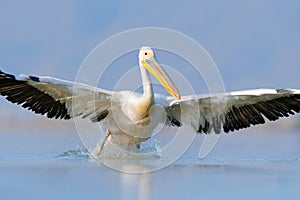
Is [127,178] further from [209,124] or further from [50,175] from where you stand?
[209,124]

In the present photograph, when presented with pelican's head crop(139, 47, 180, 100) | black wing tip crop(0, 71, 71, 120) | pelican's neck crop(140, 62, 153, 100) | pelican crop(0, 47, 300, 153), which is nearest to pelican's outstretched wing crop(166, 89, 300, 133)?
pelican crop(0, 47, 300, 153)

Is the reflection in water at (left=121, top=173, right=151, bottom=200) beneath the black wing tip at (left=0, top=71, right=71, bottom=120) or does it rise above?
beneath

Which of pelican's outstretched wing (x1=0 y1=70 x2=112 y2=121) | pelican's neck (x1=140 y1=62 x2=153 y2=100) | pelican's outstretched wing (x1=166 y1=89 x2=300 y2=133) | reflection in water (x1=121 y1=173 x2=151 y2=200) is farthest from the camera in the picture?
pelican's outstretched wing (x1=166 y1=89 x2=300 y2=133)

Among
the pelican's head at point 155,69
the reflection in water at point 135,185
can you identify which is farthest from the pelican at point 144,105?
the reflection in water at point 135,185

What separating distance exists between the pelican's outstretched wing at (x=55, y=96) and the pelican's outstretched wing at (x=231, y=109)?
129 centimetres

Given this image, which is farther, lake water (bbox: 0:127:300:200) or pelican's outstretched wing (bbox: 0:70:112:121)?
pelican's outstretched wing (bbox: 0:70:112:121)

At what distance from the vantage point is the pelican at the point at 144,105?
15.4 meters

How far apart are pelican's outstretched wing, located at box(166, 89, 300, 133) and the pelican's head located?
480 millimetres

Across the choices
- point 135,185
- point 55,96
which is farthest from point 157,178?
point 55,96

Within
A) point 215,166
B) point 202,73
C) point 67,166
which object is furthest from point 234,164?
point 67,166

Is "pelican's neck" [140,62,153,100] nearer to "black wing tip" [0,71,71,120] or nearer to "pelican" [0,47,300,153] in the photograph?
"pelican" [0,47,300,153]

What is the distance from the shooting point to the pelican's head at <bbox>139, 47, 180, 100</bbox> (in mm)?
15273

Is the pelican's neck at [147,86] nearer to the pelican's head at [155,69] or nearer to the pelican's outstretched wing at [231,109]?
the pelican's head at [155,69]

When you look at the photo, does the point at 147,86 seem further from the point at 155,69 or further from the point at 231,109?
the point at 231,109
